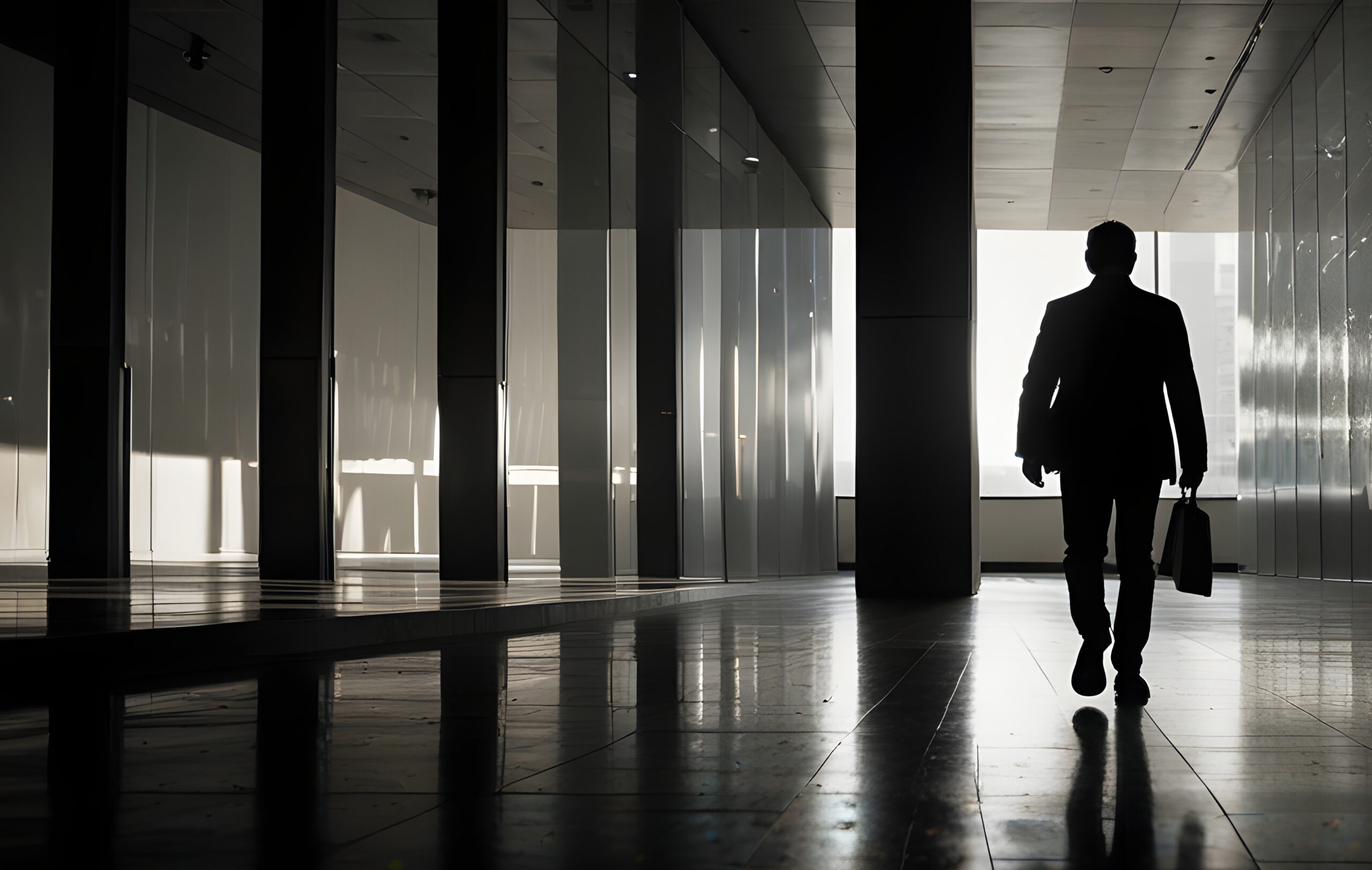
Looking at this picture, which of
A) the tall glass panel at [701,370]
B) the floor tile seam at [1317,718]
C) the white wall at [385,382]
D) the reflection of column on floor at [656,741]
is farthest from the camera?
the white wall at [385,382]

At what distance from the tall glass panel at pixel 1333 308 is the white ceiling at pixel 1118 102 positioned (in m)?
0.57

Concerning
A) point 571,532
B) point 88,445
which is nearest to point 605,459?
point 571,532

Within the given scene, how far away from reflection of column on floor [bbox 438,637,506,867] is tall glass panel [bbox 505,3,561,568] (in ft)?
27.5

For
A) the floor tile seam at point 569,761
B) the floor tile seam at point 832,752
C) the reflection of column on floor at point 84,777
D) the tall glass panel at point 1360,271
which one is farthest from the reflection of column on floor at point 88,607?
the tall glass panel at point 1360,271

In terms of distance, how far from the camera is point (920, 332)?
10.2 metres

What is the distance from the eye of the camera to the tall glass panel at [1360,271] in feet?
46.0

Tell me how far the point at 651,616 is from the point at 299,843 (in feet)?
20.4

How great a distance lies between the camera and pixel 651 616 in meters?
8.38

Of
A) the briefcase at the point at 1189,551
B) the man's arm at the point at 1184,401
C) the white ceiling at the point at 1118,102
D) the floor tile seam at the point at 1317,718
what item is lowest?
the floor tile seam at the point at 1317,718

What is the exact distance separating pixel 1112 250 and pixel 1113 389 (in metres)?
0.53

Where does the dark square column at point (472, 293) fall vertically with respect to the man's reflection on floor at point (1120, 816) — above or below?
above

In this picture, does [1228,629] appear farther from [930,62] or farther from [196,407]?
[196,407]

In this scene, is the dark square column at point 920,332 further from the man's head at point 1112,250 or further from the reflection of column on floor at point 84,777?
the reflection of column on floor at point 84,777

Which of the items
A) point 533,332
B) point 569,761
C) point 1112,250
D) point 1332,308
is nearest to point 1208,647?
point 1112,250
